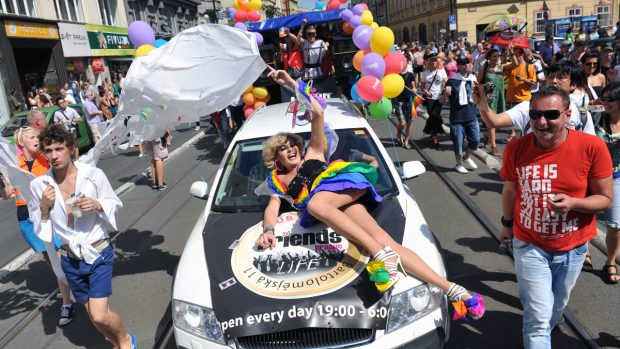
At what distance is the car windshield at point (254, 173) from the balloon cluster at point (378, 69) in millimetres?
1557

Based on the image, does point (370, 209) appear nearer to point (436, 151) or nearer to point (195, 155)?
point (436, 151)

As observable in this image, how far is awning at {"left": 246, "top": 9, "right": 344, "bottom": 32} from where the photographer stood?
897 cm

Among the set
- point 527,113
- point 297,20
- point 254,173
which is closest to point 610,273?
point 527,113

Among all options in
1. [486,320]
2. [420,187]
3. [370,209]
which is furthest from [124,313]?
[420,187]

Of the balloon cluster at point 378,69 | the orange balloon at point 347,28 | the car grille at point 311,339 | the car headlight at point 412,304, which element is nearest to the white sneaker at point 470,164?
the balloon cluster at point 378,69

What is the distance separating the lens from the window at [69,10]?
23.3m

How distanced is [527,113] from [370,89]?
247cm

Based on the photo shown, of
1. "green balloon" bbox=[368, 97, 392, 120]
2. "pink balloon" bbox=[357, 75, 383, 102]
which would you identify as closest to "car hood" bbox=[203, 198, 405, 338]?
"pink balloon" bbox=[357, 75, 383, 102]

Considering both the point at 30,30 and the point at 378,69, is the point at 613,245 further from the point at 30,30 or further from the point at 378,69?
the point at 30,30

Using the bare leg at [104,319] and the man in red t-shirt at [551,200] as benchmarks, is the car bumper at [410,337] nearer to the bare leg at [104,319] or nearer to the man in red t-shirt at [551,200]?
the man in red t-shirt at [551,200]

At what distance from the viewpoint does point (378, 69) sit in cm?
583

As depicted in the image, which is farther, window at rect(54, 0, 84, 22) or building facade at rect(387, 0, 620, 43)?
building facade at rect(387, 0, 620, 43)

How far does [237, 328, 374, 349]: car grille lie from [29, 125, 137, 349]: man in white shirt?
1286mm

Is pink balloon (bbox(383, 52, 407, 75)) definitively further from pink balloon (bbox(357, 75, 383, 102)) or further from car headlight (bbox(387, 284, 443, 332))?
car headlight (bbox(387, 284, 443, 332))
